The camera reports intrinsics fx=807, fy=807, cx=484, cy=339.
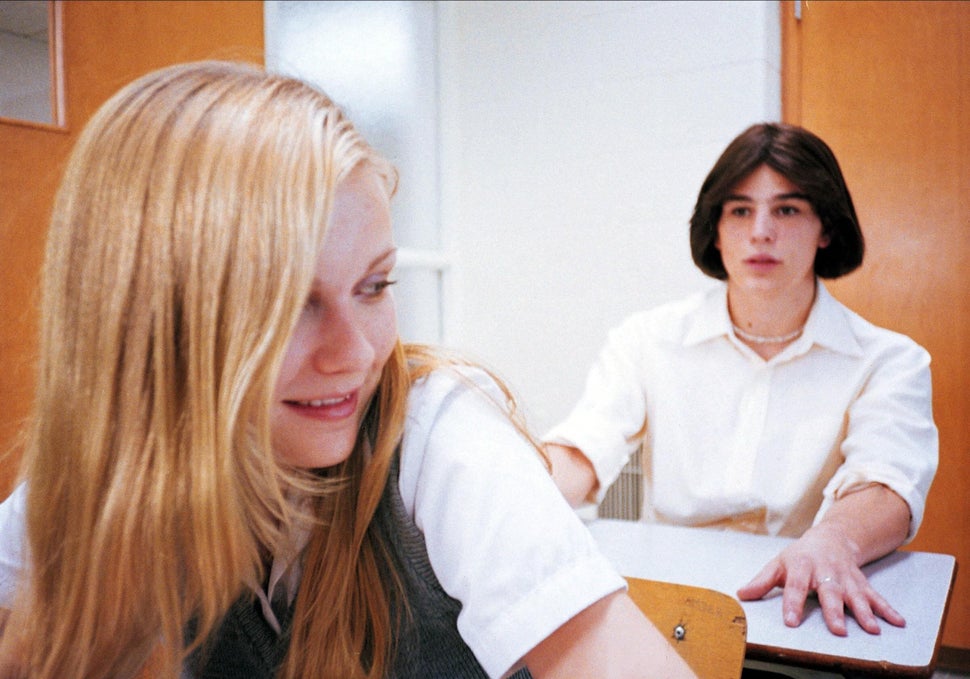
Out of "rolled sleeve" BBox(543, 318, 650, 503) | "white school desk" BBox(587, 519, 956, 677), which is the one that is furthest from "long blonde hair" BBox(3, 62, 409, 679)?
"rolled sleeve" BBox(543, 318, 650, 503)

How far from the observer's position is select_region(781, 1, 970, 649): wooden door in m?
2.43

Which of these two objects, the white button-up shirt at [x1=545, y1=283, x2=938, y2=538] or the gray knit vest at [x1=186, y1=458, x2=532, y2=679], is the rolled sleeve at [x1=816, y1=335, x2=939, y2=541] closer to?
the white button-up shirt at [x1=545, y1=283, x2=938, y2=538]

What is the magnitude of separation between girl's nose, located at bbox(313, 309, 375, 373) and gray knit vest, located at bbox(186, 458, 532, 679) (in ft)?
0.49

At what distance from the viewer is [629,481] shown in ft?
9.57

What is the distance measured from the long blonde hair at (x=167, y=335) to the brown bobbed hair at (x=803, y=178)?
128cm

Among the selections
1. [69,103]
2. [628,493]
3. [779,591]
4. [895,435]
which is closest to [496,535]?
[779,591]

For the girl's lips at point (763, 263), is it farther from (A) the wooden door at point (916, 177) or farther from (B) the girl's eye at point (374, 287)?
(B) the girl's eye at point (374, 287)

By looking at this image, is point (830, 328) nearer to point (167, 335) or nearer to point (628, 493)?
point (628, 493)

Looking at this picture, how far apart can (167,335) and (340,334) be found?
0.45 ft

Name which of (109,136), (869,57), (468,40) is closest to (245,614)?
(109,136)

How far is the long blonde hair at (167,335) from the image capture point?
633 mm

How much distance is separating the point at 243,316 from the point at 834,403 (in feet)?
4.64

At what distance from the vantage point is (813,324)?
5.72 ft

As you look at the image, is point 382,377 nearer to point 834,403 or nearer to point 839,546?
point 839,546
